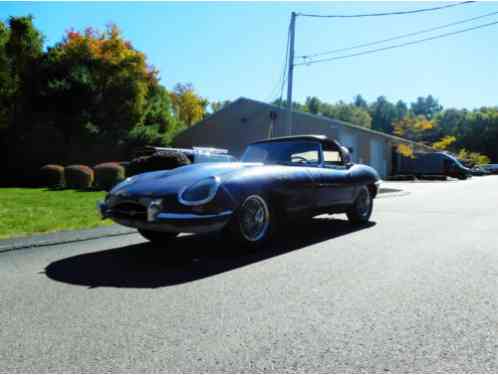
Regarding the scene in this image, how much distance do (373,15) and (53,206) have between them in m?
15.5

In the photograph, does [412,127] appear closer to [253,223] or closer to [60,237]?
[253,223]

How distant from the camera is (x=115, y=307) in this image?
9.73 feet

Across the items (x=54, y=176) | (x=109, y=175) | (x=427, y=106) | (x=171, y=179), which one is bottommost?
(x=54, y=176)

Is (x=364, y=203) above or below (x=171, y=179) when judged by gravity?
below

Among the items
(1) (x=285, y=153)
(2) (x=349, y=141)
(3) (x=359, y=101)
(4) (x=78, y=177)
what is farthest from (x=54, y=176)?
(3) (x=359, y=101)

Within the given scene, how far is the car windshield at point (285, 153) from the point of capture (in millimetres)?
5992

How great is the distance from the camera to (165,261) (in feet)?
14.4

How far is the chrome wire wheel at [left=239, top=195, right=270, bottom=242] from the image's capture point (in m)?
4.59

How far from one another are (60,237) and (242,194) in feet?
9.71

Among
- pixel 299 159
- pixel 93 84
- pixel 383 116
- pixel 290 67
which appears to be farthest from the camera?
pixel 383 116

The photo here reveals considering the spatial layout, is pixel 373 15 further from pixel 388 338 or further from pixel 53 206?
pixel 388 338

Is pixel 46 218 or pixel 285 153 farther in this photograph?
pixel 46 218

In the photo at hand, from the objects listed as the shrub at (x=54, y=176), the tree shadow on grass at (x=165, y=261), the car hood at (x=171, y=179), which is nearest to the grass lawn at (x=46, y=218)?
the tree shadow on grass at (x=165, y=261)

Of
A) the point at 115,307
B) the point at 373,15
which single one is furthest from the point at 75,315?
the point at 373,15
